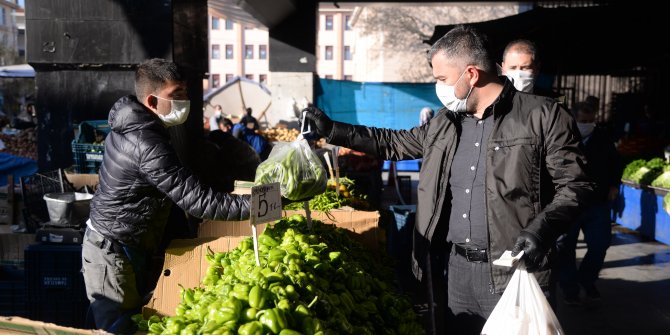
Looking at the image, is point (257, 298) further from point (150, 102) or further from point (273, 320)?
point (150, 102)

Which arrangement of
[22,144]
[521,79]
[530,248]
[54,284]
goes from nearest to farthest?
[530,248] → [521,79] → [54,284] → [22,144]

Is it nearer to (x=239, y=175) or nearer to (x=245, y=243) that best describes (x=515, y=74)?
(x=245, y=243)

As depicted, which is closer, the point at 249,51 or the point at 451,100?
the point at 451,100

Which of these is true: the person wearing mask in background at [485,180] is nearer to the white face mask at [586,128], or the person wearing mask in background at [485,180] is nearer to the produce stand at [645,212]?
the white face mask at [586,128]

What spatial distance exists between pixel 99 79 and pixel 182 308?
4627 mm

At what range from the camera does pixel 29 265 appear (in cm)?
462

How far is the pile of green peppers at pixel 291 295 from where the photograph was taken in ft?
7.07

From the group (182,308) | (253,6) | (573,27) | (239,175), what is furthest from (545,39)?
(182,308)

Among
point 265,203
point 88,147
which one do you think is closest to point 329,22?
point 88,147

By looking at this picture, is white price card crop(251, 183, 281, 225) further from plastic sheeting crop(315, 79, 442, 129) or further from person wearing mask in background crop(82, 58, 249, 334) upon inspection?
plastic sheeting crop(315, 79, 442, 129)

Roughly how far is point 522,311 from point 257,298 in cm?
125

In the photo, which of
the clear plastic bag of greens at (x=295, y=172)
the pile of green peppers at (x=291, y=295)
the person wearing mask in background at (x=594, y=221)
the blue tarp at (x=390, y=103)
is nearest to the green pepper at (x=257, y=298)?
the pile of green peppers at (x=291, y=295)

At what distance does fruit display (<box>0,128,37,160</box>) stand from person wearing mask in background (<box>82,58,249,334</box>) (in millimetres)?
12928

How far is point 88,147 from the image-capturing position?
6.14m
